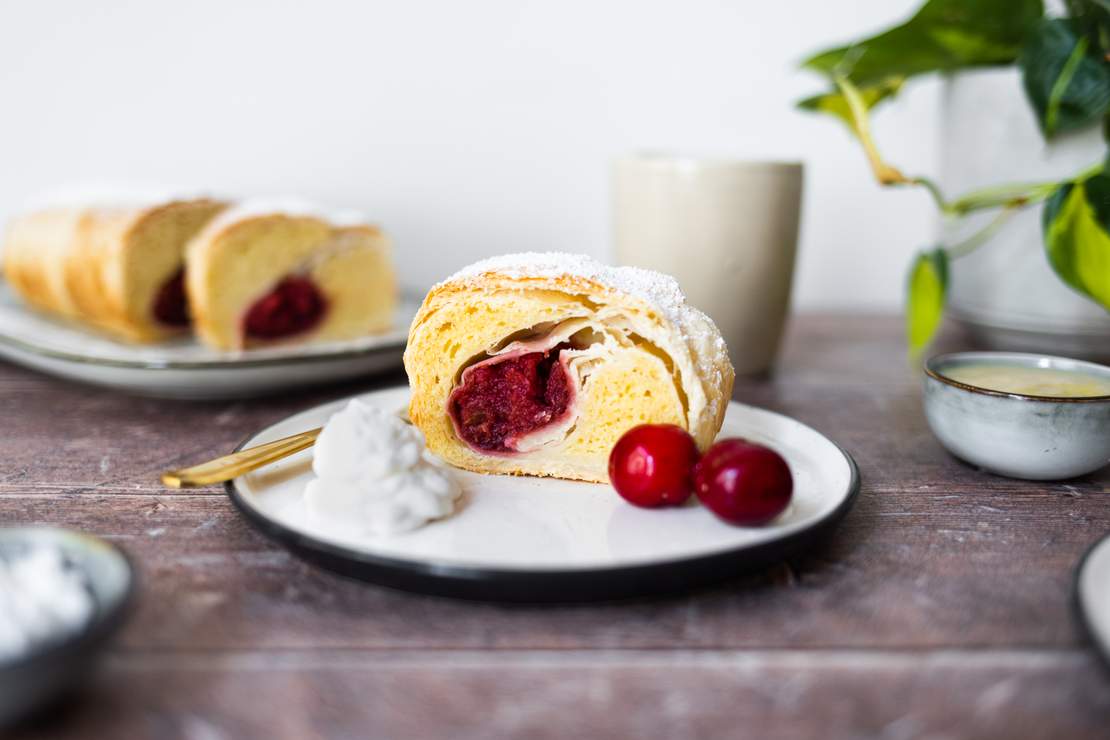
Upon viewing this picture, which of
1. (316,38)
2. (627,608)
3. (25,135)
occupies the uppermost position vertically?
(316,38)

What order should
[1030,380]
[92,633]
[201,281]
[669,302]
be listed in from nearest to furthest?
[92,633]
[669,302]
[1030,380]
[201,281]

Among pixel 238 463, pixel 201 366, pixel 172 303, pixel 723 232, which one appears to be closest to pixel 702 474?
pixel 238 463

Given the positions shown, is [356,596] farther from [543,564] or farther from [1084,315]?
[1084,315]

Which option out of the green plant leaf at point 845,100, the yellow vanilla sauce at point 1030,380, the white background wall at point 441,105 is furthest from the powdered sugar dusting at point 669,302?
the white background wall at point 441,105

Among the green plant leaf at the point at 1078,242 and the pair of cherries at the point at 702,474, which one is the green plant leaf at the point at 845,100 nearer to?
the green plant leaf at the point at 1078,242

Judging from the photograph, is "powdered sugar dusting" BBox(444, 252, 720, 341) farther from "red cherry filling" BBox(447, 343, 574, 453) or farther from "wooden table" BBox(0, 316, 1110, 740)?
"wooden table" BBox(0, 316, 1110, 740)

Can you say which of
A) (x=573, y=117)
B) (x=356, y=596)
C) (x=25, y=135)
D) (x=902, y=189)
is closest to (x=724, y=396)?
(x=356, y=596)

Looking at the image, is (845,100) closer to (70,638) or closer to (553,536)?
(553,536)
